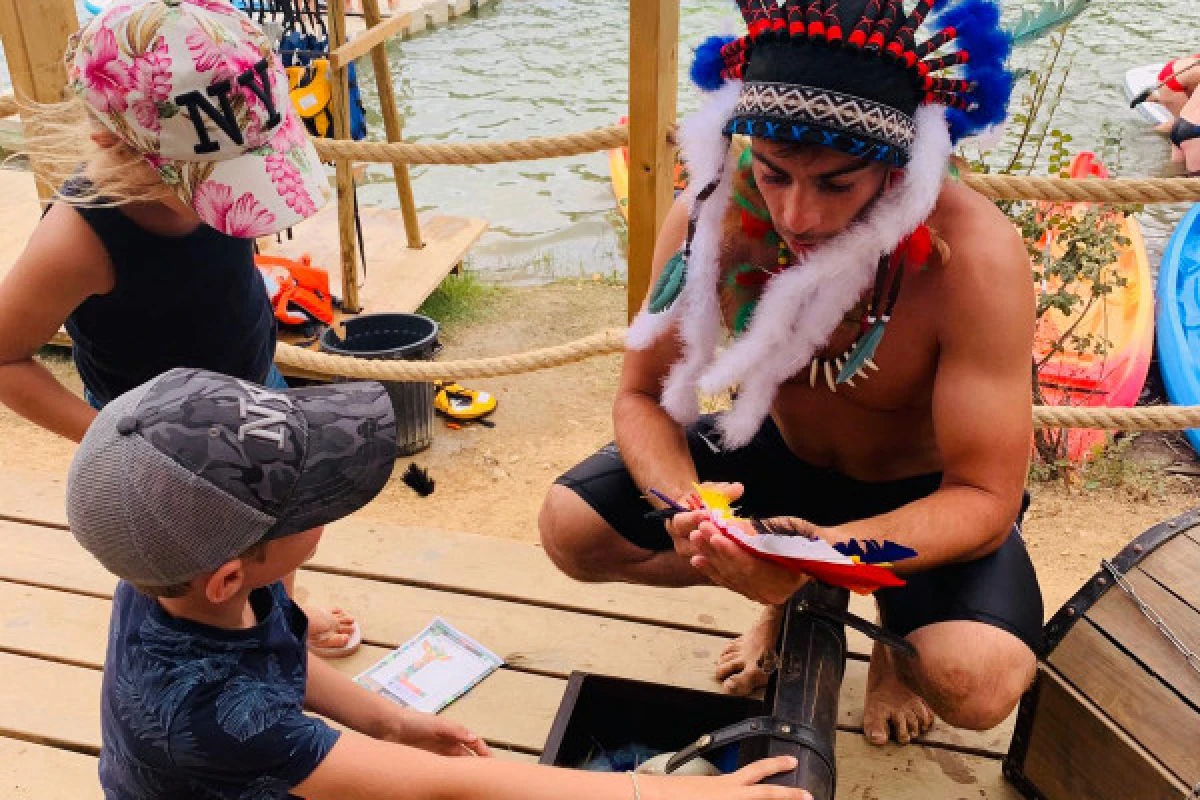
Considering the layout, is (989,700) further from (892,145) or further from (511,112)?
(511,112)

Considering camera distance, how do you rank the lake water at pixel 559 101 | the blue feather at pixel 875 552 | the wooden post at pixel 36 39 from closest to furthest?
the blue feather at pixel 875 552 < the wooden post at pixel 36 39 < the lake water at pixel 559 101

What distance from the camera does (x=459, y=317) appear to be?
629 cm

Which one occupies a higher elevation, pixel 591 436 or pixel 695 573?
pixel 695 573

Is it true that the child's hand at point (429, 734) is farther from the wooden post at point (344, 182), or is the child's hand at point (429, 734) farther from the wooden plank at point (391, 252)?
the wooden plank at point (391, 252)

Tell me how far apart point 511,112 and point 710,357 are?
417 inches

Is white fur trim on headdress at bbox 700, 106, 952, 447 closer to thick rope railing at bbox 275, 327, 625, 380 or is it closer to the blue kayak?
thick rope railing at bbox 275, 327, 625, 380

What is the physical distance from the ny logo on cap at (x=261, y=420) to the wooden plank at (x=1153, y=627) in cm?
145

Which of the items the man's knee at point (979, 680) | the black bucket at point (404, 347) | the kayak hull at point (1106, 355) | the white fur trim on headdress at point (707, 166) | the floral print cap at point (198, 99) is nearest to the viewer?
the floral print cap at point (198, 99)

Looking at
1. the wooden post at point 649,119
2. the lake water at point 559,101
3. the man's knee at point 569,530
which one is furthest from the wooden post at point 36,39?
the lake water at point 559,101

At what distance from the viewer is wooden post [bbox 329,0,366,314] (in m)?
4.74

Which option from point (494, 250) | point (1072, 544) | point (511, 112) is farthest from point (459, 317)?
point (511, 112)

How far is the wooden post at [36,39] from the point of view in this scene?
2.92 metres

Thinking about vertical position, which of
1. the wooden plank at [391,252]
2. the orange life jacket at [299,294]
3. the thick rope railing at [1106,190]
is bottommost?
the wooden plank at [391,252]

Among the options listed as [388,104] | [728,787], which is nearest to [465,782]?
[728,787]
